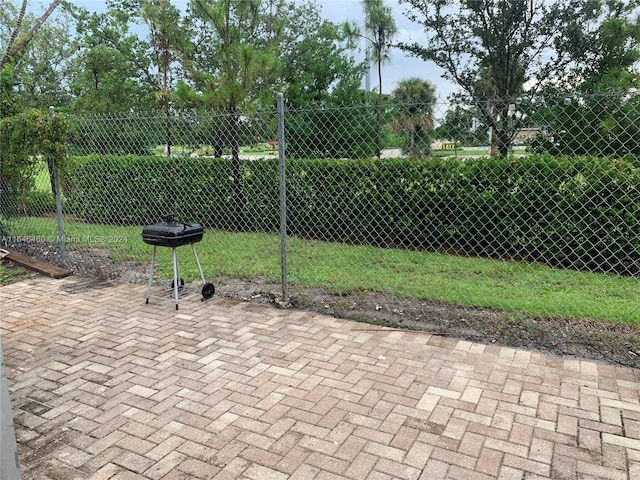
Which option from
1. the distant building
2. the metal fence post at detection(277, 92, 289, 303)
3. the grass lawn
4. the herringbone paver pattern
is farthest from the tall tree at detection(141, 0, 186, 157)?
the distant building

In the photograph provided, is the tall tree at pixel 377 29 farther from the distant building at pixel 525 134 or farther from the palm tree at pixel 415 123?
the distant building at pixel 525 134

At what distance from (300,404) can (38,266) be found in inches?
162

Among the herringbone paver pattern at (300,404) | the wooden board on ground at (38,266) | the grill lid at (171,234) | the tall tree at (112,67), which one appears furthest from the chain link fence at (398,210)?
the tall tree at (112,67)

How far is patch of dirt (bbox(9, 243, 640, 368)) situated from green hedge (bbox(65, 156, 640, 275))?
87 cm

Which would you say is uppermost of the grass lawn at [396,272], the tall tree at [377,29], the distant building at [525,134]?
the tall tree at [377,29]

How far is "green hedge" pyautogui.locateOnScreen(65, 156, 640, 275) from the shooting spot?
4672mm

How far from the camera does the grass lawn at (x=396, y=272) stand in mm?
3988

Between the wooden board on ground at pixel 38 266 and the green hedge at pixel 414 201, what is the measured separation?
0.91 m

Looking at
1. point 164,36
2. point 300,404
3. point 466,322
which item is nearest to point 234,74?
point 164,36

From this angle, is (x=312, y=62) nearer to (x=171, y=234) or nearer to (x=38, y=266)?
(x=38, y=266)

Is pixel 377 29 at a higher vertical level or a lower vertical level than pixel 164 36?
lower

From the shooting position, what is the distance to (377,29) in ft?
25.7

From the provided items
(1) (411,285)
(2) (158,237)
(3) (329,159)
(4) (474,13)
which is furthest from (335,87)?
(2) (158,237)

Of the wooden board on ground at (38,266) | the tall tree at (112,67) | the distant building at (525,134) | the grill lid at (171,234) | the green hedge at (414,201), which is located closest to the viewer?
the distant building at (525,134)
